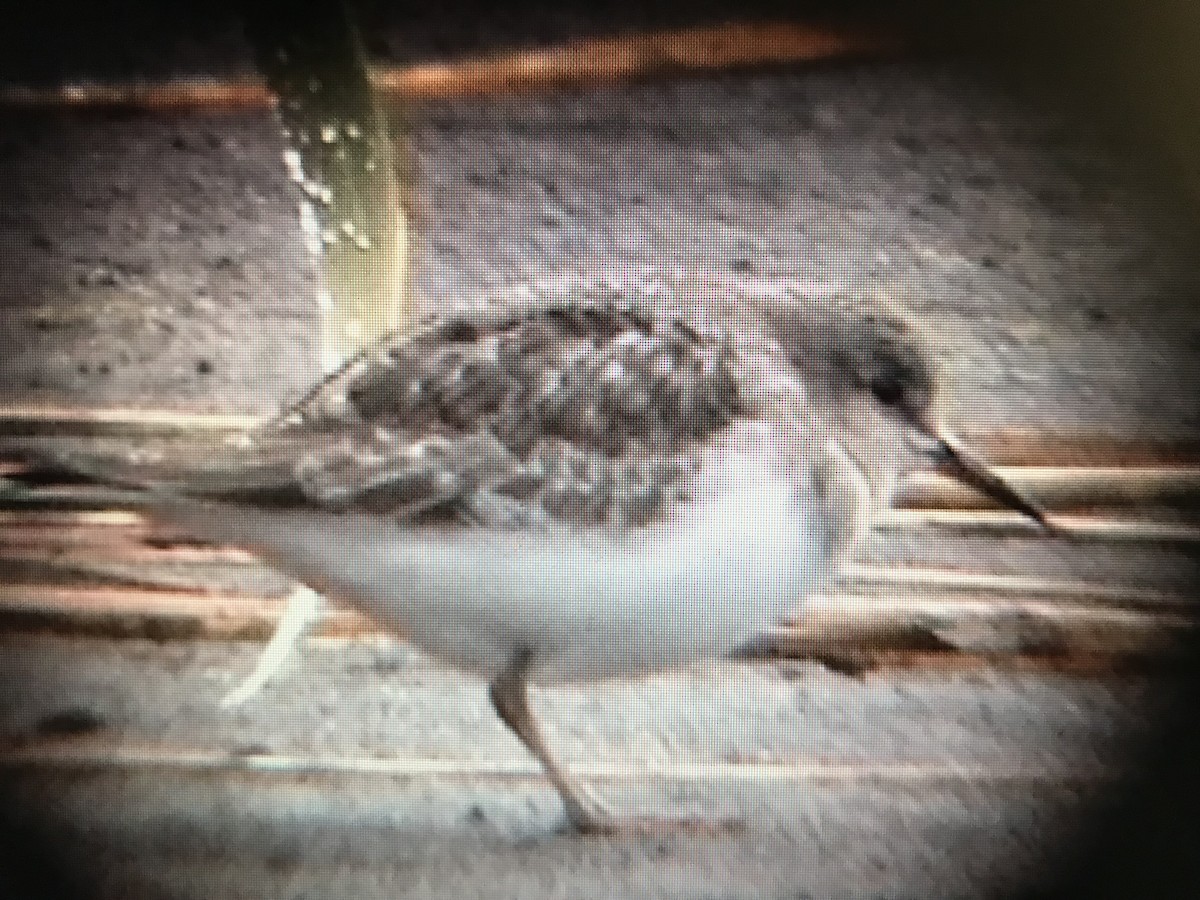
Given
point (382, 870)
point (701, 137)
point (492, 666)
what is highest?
point (701, 137)

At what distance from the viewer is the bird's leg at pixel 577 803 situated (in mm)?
1166

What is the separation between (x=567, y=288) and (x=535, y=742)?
28 centimetres

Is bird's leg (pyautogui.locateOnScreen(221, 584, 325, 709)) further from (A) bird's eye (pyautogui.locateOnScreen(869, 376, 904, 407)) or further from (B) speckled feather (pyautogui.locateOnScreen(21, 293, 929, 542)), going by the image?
(A) bird's eye (pyautogui.locateOnScreen(869, 376, 904, 407))

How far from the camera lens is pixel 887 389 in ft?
3.75

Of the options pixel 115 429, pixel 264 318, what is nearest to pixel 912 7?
pixel 264 318

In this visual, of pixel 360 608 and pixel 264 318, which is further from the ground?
pixel 264 318

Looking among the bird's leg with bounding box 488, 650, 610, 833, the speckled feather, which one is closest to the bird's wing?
the speckled feather

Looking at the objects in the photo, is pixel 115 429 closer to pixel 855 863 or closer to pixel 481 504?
pixel 481 504

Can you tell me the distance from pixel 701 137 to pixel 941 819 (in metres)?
0.44

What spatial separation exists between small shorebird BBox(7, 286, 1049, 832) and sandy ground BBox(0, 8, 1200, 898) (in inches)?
1.1

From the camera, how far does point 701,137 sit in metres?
1.13

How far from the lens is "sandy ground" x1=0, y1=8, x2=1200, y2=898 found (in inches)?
44.5

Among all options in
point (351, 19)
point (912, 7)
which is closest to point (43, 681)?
point (351, 19)

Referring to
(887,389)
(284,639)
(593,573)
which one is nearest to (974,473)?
(887,389)
